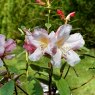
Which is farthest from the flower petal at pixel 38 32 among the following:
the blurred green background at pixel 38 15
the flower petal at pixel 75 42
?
the blurred green background at pixel 38 15

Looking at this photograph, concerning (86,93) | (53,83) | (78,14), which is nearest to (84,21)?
(78,14)

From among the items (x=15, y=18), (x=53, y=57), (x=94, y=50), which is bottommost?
(x=94, y=50)

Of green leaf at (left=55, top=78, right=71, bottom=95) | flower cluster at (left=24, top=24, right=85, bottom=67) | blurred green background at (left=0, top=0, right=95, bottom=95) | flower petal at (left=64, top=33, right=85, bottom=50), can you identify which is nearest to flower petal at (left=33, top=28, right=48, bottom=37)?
flower cluster at (left=24, top=24, right=85, bottom=67)

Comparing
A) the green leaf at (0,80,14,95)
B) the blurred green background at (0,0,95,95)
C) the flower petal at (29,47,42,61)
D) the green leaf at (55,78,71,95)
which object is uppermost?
the flower petal at (29,47,42,61)

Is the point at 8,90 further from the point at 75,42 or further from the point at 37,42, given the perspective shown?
the point at 75,42

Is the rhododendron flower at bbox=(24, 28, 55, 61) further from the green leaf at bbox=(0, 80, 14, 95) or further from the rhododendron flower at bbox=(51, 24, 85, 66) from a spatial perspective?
the green leaf at bbox=(0, 80, 14, 95)

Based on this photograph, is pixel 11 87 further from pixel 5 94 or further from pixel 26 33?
pixel 26 33

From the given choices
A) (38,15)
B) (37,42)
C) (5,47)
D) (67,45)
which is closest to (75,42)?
(67,45)
